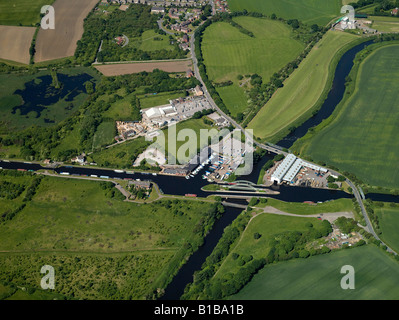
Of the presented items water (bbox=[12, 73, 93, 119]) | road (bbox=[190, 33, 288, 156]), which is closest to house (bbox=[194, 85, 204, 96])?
road (bbox=[190, 33, 288, 156])

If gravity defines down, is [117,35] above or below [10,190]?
above

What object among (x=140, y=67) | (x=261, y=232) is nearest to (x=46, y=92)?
(x=140, y=67)

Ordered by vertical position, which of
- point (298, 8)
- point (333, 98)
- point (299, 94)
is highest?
point (298, 8)

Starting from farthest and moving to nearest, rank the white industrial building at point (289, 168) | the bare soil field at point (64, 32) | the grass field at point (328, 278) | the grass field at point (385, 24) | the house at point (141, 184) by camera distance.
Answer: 1. the grass field at point (385, 24)
2. the bare soil field at point (64, 32)
3. the white industrial building at point (289, 168)
4. the house at point (141, 184)
5. the grass field at point (328, 278)

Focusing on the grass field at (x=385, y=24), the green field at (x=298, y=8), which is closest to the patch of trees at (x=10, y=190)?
the green field at (x=298, y=8)

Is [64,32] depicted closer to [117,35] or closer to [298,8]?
[117,35]

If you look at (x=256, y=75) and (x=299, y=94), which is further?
(x=256, y=75)

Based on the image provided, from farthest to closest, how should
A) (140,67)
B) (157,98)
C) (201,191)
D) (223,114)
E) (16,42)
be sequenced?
1. (16,42)
2. (140,67)
3. (157,98)
4. (223,114)
5. (201,191)

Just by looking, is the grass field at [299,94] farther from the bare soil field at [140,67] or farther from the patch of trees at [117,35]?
the patch of trees at [117,35]
